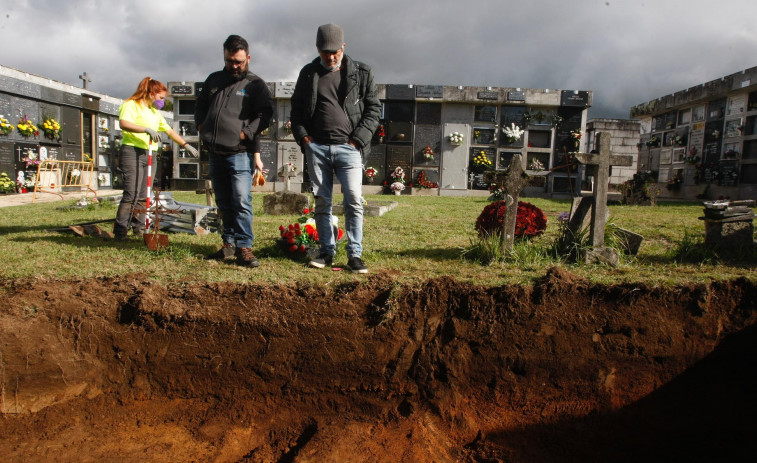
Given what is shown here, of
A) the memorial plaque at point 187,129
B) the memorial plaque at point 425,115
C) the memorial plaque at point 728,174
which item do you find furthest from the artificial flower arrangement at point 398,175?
the memorial plaque at point 728,174

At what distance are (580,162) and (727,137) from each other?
1627cm

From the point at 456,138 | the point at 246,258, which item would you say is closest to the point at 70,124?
the point at 456,138

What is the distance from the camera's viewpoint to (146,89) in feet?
17.4

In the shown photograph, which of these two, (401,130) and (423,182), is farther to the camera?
(401,130)

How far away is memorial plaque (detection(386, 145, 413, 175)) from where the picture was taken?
18672 millimetres

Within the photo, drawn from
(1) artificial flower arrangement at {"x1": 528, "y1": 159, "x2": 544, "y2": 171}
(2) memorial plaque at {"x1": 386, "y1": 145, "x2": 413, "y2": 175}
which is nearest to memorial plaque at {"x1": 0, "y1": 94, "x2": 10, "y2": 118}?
(2) memorial plaque at {"x1": 386, "y1": 145, "x2": 413, "y2": 175}

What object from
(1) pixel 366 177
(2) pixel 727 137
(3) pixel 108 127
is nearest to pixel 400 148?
(1) pixel 366 177

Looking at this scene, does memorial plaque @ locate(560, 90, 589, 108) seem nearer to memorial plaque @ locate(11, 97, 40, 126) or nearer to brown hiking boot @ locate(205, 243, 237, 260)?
brown hiking boot @ locate(205, 243, 237, 260)

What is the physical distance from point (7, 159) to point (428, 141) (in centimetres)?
1455

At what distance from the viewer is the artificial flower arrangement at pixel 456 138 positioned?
18.4 meters

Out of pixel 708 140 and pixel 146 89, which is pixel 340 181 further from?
pixel 708 140

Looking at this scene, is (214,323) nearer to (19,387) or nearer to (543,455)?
(19,387)

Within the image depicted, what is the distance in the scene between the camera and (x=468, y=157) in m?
18.8

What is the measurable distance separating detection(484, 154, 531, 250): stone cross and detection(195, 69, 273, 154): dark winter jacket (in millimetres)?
2351
